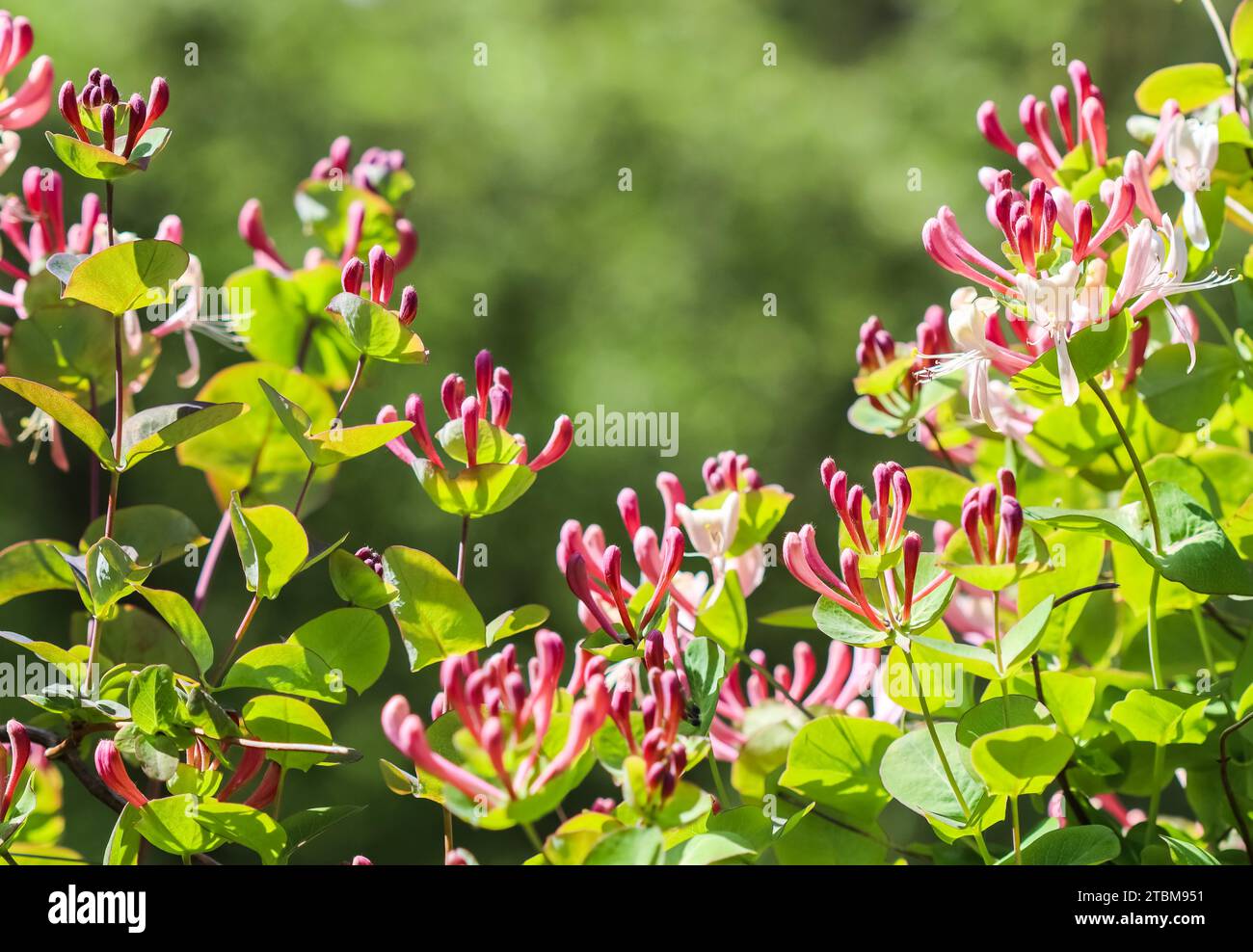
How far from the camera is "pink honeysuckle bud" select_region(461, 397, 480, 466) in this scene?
42cm

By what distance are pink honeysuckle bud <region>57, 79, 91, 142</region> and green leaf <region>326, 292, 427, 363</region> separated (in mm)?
106

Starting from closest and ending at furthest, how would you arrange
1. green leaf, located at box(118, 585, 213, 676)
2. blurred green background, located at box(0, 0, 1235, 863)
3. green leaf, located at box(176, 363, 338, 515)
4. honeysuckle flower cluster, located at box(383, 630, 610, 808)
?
honeysuckle flower cluster, located at box(383, 630, 610, 808) < green leaf, located at box(118, 585, 213, 676) < green leaf, located at box(176, 363, 338, 515) < blurred green background, located at box(0, 0, 1235, 863)

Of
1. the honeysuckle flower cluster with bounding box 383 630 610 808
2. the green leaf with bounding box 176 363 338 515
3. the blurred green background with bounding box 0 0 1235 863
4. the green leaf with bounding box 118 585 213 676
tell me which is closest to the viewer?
the honeysuckle flower cluster with bounding box 383 630 610 808

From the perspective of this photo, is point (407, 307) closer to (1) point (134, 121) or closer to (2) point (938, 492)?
(1) point (134, 121)

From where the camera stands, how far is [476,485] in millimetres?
436

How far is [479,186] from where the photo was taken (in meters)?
4.18

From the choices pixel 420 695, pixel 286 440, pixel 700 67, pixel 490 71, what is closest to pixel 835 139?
pixel 700 67

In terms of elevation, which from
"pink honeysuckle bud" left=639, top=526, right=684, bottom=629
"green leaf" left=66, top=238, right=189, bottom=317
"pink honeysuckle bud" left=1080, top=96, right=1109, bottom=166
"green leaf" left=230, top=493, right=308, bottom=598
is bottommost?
"pink honeysuckle bud" left=639, top=526, right=684, bottom=629

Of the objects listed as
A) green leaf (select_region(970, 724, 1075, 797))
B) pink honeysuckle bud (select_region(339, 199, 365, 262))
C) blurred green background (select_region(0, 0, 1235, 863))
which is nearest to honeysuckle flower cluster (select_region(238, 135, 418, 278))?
pink honeysuckle bud (select_region(339, 199, 365, 262))

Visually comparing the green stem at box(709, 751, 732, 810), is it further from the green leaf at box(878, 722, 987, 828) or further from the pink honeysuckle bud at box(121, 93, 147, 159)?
the pink honeysuckle bud at box(121, 93, 147, 159)

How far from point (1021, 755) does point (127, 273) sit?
0.32 m

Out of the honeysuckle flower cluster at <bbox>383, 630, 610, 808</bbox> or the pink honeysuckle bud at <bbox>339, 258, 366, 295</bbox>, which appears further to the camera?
the pink honeysuckle bud at <bbox>339, 258, 366, 295</bbox>

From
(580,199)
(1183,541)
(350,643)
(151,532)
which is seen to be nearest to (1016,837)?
(1183,541)
